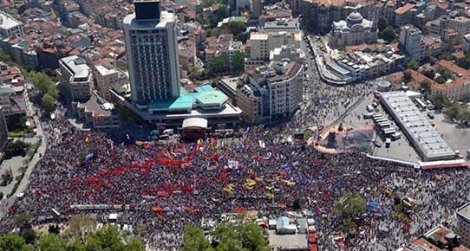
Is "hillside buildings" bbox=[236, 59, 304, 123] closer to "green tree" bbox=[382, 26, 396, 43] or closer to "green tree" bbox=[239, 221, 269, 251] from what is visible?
"green tree" bbox=[382, 26, 396, 43]

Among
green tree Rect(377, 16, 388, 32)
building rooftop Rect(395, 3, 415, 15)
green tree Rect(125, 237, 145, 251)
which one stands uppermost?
building rooftop Rect(395, 3, 415, 15)

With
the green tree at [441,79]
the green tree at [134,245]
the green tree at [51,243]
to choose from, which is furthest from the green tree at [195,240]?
the green tree at [441,79]

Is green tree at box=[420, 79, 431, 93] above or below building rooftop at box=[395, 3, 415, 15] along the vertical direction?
below

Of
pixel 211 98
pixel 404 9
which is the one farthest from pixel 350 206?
pixel 404 9

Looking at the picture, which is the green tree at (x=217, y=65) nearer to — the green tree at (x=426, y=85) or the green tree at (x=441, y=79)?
the green tree at (x=426, y=85)

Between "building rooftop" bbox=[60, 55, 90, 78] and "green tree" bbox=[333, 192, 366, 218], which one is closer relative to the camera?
"green tree" bbox=[333, 192, 366, 218]

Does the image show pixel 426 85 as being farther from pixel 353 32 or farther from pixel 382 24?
pixel 382 24

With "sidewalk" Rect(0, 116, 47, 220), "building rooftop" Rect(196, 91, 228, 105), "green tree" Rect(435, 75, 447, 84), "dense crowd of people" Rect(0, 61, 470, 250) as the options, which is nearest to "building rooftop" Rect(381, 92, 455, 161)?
"dense crowd of people" Rect(0, 61, 470, 250)

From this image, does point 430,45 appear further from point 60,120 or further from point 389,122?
point 60,120
